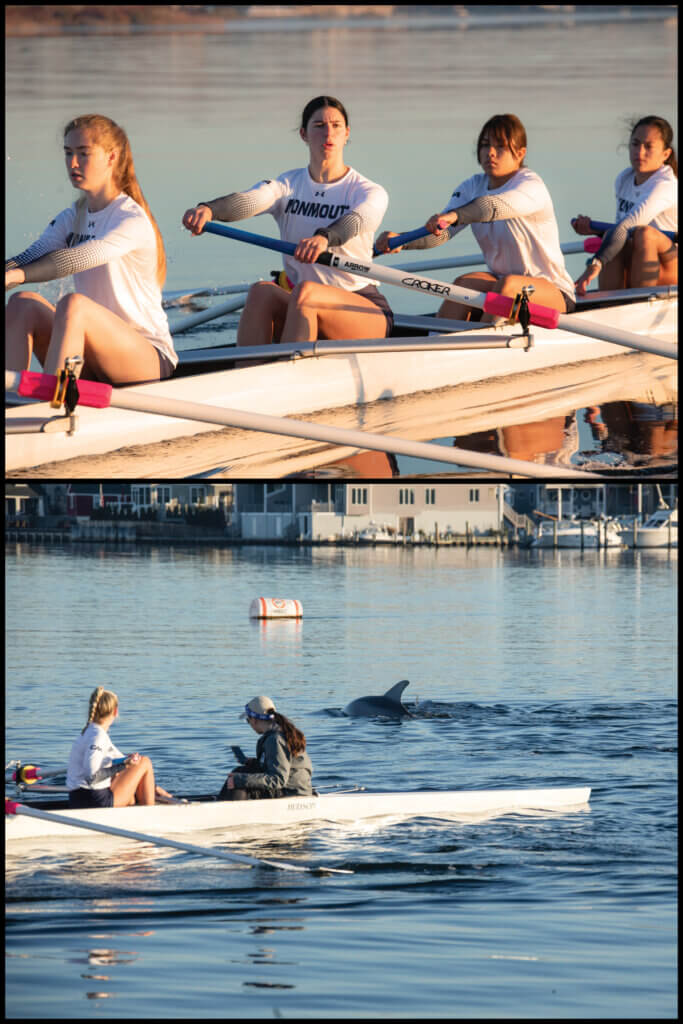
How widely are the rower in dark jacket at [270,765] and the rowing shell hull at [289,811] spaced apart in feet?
0.22

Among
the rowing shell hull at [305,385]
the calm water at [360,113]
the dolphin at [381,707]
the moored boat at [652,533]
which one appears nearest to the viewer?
the rowing shell hull at [305,385]

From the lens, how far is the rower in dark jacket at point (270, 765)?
8.27m

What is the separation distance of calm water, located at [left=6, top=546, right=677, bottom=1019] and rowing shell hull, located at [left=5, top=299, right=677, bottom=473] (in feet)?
7.05

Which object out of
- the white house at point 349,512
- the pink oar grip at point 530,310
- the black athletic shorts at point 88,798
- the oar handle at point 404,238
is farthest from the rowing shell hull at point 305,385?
the white house at point 349,512

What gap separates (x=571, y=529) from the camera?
44.8m

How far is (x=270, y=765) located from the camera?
8500 millimetres

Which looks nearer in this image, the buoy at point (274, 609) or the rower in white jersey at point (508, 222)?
the rower in white jersey at point (508, 222)

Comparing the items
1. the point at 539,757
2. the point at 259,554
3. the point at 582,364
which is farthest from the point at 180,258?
the point at 259,554

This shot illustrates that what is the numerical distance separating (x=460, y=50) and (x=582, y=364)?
30044 millimetres

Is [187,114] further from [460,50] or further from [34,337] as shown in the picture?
[34,337]

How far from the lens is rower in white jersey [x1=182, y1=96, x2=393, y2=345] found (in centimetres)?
687

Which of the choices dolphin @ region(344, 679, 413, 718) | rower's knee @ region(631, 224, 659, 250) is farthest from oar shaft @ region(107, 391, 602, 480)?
dolphin @ region(344, 679, 413, 718)

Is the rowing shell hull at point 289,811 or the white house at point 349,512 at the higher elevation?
the white house at point 349,512

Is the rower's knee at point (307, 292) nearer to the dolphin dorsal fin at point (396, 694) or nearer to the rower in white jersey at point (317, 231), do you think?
the rower in white jersey at point (317, 231)
